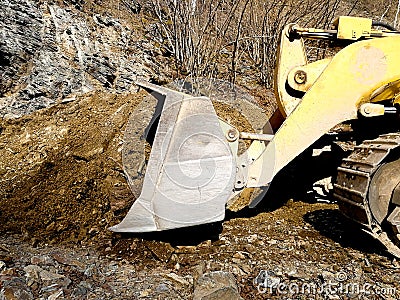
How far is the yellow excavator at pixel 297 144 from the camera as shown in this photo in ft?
7.97

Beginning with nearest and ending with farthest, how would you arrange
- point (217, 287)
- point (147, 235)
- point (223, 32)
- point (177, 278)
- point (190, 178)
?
point (217, 287) < point (177, 278) < point (190, 178) < point (147, 235) < point (223, 32)

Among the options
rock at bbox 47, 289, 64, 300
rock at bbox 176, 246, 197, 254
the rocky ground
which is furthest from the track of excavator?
rock at bbox 47, 289, 64, 300

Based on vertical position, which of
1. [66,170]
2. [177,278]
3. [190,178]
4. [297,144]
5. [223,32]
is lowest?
[177,278]

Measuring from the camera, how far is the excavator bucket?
2.42 meters

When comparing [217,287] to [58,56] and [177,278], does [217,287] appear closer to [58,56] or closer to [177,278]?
[177,278]

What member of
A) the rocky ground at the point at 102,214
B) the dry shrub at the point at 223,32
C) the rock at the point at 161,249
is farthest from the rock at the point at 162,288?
the dry shrub at the point at 223,32

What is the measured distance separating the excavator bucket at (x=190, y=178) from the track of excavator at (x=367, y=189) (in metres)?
0.71

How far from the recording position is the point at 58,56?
197 inches

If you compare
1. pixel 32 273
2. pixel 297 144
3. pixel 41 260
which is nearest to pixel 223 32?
pixel 297 144

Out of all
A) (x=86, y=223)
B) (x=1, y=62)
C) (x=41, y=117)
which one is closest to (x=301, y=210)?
(x=86, y=223)

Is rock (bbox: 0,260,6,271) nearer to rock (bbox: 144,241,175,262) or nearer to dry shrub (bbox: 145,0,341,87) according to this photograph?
rock (bbox: 144,241,175,262)

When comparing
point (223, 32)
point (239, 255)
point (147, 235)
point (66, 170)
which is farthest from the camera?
point (223, 32)

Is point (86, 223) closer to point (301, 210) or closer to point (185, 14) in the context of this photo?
point (301, 210)

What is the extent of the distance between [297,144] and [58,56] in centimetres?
350
